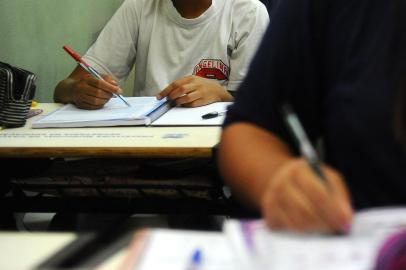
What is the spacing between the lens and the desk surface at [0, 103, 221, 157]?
1.17 m

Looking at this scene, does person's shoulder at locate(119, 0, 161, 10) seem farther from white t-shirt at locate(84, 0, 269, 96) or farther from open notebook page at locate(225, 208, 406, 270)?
open notebook page at locate(225, 208, 406, 270)

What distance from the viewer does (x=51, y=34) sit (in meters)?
2.54

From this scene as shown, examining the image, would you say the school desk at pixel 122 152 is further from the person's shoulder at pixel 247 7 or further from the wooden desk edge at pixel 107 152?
the person's shoulder at pixel 247 7

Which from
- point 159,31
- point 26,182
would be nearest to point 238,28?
point 159,31

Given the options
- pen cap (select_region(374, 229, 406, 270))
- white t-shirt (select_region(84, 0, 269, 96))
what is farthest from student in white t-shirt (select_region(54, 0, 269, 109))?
pen cap (select_region(374, 229, 406, 270))

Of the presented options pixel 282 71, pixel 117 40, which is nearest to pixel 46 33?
pixel 117 40

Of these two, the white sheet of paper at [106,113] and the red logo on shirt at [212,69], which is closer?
the white sheet of paper at [106,113]

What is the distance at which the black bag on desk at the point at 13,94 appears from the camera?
4.59 feet

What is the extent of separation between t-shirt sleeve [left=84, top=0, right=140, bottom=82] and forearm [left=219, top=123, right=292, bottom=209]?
1.27 meters

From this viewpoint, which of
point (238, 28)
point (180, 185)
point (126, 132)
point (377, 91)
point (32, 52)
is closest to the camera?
point (377, 91)

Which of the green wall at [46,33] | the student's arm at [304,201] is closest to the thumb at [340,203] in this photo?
the student's arm at [304,201]

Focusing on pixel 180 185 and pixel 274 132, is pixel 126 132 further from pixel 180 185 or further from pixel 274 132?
pixel 274 132

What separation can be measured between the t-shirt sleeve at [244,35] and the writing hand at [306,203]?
131 centimetres

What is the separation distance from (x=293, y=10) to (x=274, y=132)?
183 mm
